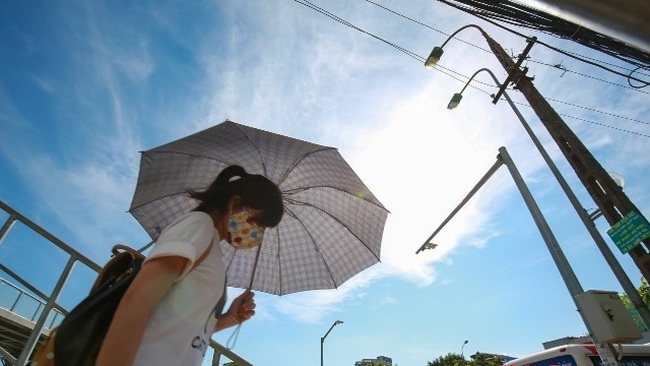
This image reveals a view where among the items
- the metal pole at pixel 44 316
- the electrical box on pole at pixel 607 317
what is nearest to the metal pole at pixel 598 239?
the electrical box on pole at pixel 607 317

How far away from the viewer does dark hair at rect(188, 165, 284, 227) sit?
5.78 ft

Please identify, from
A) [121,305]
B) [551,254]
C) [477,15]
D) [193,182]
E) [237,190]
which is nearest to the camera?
[121,305]

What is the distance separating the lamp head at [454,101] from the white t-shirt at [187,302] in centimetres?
984

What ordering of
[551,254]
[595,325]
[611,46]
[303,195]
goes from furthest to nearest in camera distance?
1. [611,46]
2. [551,254]
3. [595,325]
4. [303,195]

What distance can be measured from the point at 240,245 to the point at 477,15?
18.9 ft

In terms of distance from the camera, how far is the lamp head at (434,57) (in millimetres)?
8992

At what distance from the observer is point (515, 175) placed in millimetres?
6188

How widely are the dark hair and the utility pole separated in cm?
669

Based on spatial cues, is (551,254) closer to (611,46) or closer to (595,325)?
(595,325)

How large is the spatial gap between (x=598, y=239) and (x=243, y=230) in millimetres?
6839

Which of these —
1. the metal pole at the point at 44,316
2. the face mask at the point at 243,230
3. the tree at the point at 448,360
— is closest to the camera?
the face mask at the point at 243,230

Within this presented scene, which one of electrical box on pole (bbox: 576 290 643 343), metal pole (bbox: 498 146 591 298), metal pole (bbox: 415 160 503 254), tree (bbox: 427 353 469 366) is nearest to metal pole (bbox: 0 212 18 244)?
electrical box on pole (bbox: 576 290 643 343)

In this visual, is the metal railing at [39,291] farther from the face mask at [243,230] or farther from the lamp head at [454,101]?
the lamp head at [454,101]

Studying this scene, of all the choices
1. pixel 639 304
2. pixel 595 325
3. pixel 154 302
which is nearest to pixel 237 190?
pixel 154 302
